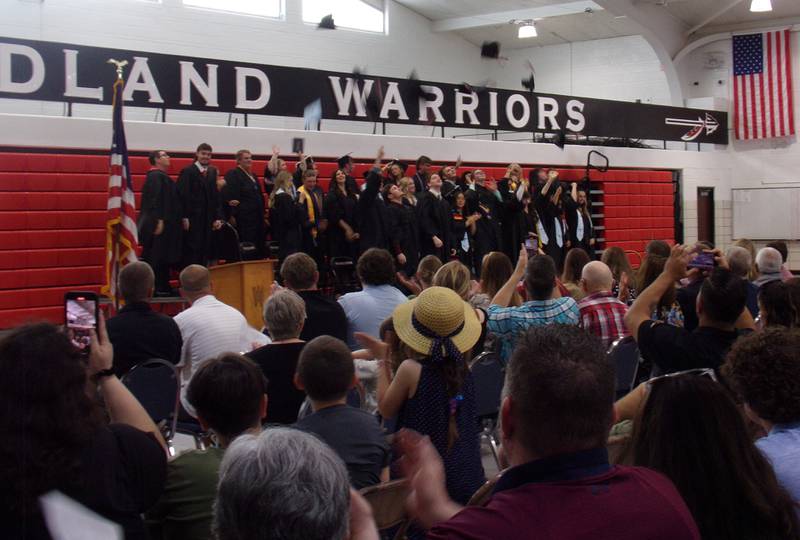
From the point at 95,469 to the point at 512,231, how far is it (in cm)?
1269

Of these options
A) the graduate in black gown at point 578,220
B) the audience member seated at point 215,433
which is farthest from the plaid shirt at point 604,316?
the graduate in black gown at point 578,220

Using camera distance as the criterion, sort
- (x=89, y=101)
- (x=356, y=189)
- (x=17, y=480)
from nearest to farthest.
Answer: (x=17, y=480) < (x=89, y=101) < (x=356, y=189)

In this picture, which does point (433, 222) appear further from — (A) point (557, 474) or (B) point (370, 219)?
(A) point (557, 474)

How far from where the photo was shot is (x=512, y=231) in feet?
47.0

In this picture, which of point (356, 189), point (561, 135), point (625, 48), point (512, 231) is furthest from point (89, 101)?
point (625, 48)

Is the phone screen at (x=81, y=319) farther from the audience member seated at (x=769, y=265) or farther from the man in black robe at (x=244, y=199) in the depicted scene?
the man in black robe at (x=244, y=199)

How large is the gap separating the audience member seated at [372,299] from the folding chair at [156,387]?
3.80 feet

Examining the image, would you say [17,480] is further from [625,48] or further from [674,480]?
[625,48]

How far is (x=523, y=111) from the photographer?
1520cm

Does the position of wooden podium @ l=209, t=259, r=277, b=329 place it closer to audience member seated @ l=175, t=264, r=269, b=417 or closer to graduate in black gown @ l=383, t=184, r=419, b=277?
graduate in black gown @ l=383, t=184, r=419, b=277

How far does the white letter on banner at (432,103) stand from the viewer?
44.5 ft

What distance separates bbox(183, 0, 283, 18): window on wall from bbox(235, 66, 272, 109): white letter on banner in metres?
6.36

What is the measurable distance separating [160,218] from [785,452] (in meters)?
8.93

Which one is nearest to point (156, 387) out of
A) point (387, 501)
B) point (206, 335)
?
point (206, 335)
